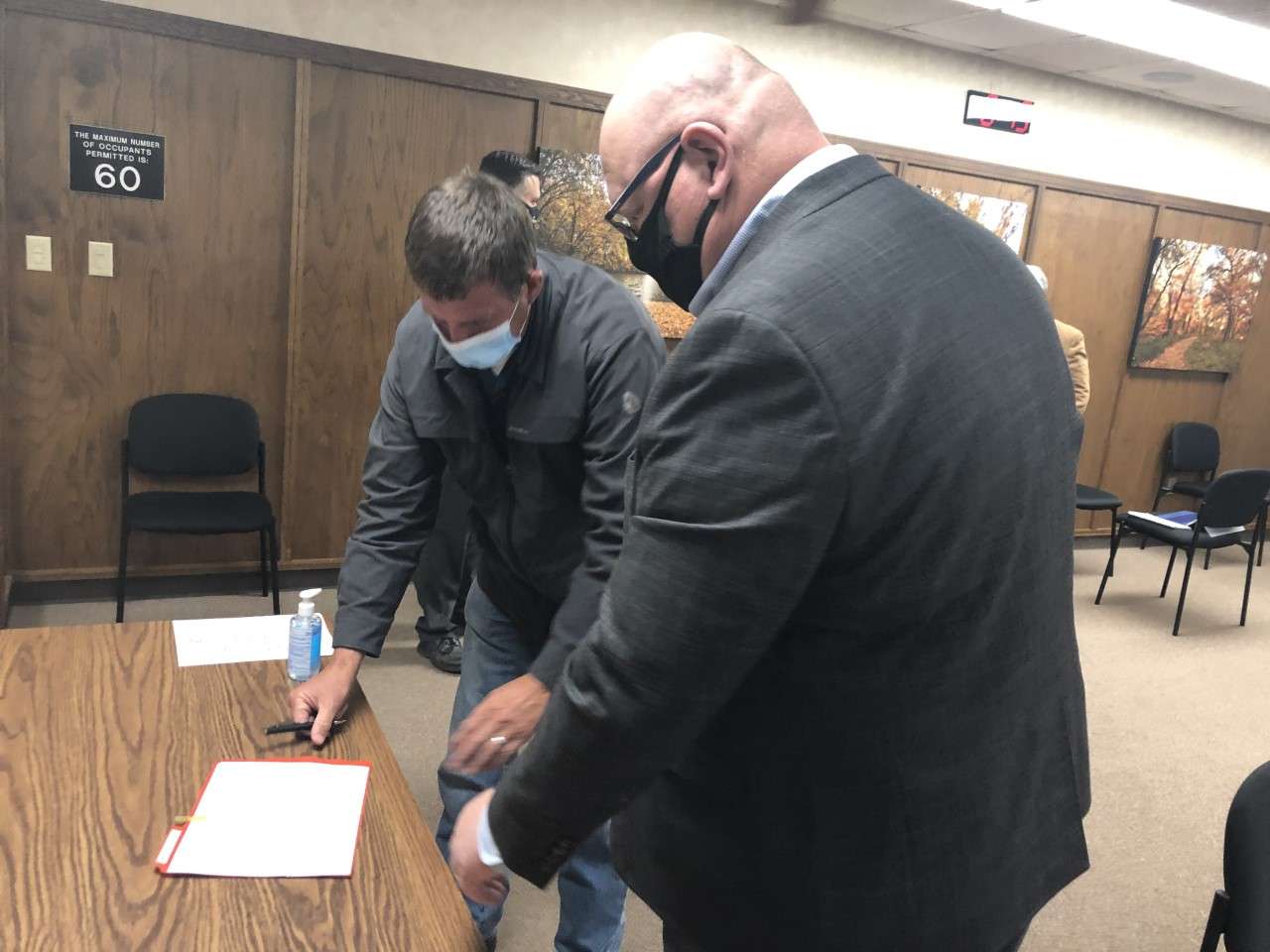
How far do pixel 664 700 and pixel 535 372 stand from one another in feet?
2.68

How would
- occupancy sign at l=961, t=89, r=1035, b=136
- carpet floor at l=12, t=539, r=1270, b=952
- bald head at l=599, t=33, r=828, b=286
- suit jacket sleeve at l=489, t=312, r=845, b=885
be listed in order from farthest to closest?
1. occupancy sign at l=961, t=89, r=1035, b=136
2. carpet floor at l=12, t=539, r=1270, b=952
3. bald head at l=599, t=33, r=828, b=286
4. suit jacket sleeve at l=489, t=312, r=845, b=885

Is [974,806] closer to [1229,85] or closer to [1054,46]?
→ [1054,46]

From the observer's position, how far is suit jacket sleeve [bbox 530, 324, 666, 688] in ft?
4.84

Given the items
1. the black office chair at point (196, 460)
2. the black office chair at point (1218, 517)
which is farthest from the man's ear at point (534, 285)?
the black office chair at point (1218, 517)

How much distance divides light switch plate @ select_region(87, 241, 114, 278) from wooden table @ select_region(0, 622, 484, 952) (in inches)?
93.3

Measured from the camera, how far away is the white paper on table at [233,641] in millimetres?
1596

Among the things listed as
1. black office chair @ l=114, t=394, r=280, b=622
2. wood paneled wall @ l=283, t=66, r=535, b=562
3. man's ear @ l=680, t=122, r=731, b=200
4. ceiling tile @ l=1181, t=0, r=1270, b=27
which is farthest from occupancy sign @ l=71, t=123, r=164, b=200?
ceiling tile @ l=1181, t=0, r=1270, b=27

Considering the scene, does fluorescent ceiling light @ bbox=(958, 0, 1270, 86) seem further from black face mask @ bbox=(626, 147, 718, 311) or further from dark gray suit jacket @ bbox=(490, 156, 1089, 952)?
dark gray suit jacket @ bbox=(490, 156, 1089, 952)

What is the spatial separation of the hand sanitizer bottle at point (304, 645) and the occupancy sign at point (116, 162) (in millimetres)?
2643

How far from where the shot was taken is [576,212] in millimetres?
4227

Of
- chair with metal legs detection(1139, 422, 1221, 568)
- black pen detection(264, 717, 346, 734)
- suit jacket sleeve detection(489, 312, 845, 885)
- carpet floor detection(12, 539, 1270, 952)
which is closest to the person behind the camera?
suit jacket sleeve detection(489, 312, 845, 885)

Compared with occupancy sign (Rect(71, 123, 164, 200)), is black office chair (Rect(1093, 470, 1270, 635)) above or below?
below

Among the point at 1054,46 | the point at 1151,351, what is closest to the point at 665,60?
the point at 1054,46

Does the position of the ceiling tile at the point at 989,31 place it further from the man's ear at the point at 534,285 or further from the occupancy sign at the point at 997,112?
the man's ear at the point at 534,285
